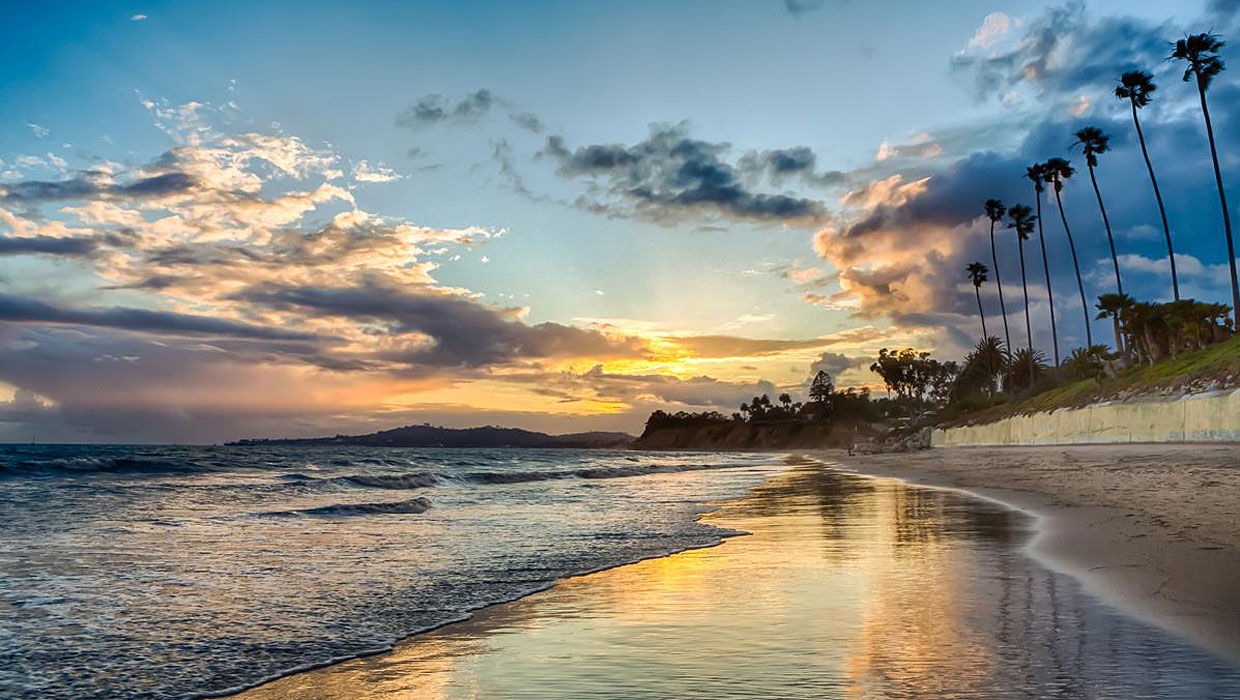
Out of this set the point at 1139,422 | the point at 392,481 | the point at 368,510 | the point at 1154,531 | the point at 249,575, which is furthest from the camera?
the point at 392,481

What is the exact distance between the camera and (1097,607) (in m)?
7.18

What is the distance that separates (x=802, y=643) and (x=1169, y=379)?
40421mm

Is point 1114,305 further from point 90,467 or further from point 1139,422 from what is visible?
point 90,467

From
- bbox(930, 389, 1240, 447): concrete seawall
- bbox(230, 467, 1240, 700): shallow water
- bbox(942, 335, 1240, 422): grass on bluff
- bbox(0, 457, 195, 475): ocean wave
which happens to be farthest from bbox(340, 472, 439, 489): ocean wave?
bbox(942, 335, 1240, 422): grass on bluff

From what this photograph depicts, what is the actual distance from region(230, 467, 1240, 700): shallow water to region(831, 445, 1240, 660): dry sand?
1.54 feet

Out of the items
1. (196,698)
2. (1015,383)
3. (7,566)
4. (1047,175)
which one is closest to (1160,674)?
(196,698)

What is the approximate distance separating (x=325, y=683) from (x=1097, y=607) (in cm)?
635

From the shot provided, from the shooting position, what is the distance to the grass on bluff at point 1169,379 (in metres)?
33.5

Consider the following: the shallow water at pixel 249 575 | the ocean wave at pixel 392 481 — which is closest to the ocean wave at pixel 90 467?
the ocean wave at pixel 392 481

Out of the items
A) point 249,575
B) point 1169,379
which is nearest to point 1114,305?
point 1169,379

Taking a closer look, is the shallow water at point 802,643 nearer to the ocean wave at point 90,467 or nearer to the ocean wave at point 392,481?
the ocean wave at point 392,481

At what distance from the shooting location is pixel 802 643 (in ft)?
20.6

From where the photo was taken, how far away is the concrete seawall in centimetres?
2856

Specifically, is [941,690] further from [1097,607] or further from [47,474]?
[47,474]
